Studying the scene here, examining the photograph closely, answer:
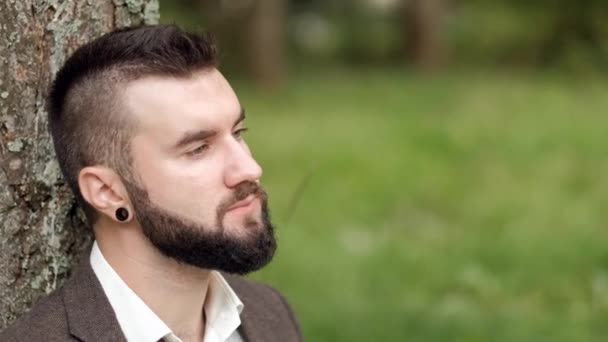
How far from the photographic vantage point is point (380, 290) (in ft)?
19.5

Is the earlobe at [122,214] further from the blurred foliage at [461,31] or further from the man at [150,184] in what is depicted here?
the blurred foliage at [461,31]

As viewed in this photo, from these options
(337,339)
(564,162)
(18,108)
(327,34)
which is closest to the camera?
(18,108)

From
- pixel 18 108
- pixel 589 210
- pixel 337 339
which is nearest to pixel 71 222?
pixel 18 108

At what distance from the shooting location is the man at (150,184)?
100 inches

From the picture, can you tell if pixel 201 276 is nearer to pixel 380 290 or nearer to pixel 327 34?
pixel 380 290

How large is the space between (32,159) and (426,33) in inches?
548

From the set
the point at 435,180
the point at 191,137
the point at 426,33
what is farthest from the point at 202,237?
the point at 426,33

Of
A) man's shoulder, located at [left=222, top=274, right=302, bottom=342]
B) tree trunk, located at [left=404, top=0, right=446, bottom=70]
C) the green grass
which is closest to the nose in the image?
man's shoulder, located at [left=222, top=274, right=302, bottom=342]

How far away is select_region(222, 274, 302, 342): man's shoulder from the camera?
115 inches

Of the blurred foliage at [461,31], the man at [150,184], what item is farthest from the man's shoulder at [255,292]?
the blurred foliage at [461,31]

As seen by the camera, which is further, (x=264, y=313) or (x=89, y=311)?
(x=264, y=313)

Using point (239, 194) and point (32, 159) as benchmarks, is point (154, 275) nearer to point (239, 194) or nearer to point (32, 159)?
point (239, 194)

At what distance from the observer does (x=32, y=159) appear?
9.48 ft

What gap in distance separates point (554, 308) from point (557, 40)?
11711 mm
